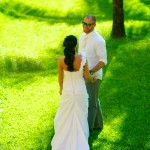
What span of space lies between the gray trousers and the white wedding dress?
0.71 meters

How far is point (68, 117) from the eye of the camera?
7707 millimetres

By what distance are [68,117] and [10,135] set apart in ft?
6.90

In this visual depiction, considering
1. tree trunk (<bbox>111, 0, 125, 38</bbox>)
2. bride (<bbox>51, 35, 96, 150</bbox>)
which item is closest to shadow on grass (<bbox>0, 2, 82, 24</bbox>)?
tree trunk (<bbox>111, 0, 125, 38</bbox>)

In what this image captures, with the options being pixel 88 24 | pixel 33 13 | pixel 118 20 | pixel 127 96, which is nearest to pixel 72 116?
pixel 88 24

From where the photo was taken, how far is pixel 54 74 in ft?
43.8

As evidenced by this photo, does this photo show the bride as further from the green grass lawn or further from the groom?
the green grass lawn

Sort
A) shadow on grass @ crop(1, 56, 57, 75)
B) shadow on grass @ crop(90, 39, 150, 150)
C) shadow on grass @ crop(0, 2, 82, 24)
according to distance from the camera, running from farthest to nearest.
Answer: shadow on grass @ crop(0, 2, 82, 24)
shadow on grass @ crop(1, 56, 57, 75)
shadow on grass @ crop(90, 39, 150, 150)

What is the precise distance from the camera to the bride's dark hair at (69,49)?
709 centimetres

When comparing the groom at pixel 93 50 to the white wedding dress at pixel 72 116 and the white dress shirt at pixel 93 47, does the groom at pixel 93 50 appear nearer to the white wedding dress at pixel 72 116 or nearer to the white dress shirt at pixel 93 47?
the white dress shirt at pixel 93 47

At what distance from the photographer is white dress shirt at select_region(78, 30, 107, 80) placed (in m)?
8.09

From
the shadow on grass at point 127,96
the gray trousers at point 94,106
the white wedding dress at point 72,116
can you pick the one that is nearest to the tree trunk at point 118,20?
the shadow on grass at point 127,96

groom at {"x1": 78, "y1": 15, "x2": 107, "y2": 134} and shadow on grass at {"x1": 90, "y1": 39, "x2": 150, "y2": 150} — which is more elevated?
groom at {"x1": 78, "y1": 15, "x2": 107, "y2": 134}

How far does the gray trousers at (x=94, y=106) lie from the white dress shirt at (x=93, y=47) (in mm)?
296

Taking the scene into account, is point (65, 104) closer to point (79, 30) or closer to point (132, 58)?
point (132, 58)
